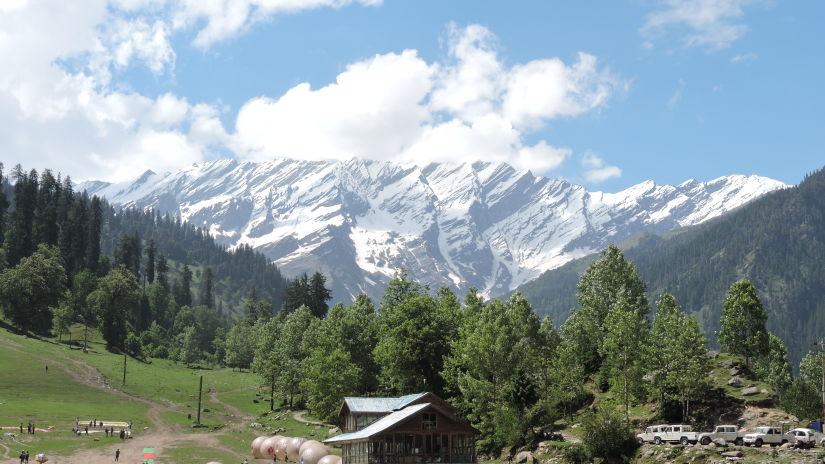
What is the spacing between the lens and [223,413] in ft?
455

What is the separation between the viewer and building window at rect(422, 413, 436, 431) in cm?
9144

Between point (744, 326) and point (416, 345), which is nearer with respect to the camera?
point (744, 326)

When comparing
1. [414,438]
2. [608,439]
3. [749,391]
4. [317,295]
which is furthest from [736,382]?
[317,295]

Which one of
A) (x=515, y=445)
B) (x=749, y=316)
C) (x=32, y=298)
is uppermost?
(x=32, y=298)

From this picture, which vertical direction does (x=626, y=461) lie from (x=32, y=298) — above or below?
below

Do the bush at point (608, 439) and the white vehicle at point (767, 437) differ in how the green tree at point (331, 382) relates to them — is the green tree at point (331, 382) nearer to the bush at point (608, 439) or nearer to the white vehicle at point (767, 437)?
the bush at point (608, 439)

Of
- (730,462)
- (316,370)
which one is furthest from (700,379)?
(316,370)

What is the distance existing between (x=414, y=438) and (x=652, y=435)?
2698 cm

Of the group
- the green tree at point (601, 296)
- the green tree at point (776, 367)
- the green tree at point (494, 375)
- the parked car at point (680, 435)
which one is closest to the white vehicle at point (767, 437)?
the parked car at point (680, 435)

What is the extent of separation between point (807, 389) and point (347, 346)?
228 ft

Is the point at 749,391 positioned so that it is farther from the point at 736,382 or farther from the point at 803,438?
the point at 803,438

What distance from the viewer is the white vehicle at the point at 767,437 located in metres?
70.7

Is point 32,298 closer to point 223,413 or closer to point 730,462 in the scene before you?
point 223,413

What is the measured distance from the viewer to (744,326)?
108 meters
